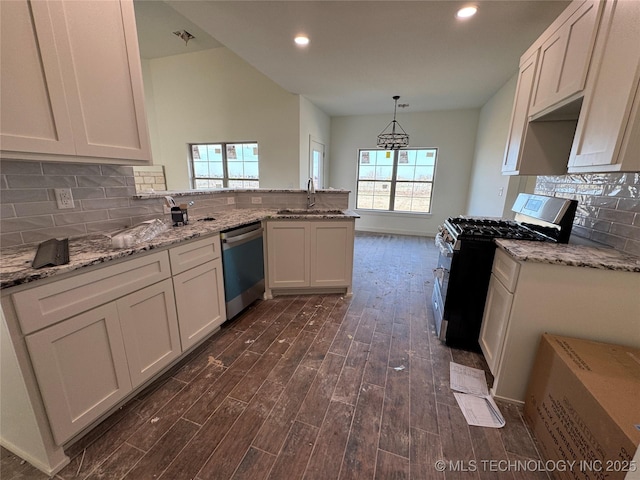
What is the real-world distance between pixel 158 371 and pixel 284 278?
4.50 ft

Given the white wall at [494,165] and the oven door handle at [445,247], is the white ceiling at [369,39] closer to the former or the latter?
the white wall at [494,165]

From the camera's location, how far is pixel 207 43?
13.9ft

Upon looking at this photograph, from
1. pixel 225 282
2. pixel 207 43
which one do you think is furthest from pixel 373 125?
pixel 225 282

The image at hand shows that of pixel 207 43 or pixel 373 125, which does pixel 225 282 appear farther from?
pixel 373 125

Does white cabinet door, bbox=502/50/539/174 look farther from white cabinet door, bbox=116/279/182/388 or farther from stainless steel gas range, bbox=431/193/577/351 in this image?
white cabinet door, bbox=116/279/182/388

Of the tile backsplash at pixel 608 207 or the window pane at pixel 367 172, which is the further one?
the window pane at pixel 367 172

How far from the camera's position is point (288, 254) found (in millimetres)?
2670

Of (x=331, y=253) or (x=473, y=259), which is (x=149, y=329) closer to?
(x=331, y=253)

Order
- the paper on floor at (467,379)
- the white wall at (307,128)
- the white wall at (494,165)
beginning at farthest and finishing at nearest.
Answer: the white wall at (307,128) < the white wall at (494,165) < the paper on floor at (467,379)

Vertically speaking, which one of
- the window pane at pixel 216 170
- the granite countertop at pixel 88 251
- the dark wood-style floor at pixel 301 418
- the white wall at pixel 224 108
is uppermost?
the white wall at pixel 224 108

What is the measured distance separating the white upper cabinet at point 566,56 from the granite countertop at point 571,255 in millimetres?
877

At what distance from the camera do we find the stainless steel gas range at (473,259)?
5.64ft

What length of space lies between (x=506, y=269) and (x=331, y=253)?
5.04 ft

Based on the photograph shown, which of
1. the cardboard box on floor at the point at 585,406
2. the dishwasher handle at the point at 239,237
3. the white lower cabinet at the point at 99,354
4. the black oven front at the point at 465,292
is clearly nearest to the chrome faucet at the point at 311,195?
the dishwasher handle at the point at 239,237
